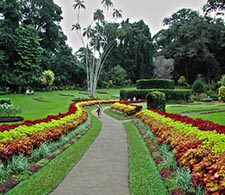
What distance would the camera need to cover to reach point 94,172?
6.75 meters

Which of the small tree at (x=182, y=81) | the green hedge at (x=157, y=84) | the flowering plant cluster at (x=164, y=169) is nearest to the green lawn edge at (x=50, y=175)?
the flowering plant cluster at (x=164, y=169)

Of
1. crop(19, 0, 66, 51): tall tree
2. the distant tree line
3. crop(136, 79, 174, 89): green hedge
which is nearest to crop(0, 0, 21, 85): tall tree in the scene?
the distant tree line

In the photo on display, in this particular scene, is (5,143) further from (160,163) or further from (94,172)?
(160,163)

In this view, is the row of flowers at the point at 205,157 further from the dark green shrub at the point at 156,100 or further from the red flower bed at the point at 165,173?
the dark green shrub at the point at 156,100

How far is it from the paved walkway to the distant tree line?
31.2 m

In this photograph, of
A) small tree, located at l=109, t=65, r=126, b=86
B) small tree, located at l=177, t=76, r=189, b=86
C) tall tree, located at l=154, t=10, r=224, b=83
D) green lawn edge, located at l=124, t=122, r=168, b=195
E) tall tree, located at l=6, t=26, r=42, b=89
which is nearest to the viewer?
green lawn edge, located at l=124, t=122, r=168, b=195

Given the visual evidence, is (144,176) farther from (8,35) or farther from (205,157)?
(8,35)

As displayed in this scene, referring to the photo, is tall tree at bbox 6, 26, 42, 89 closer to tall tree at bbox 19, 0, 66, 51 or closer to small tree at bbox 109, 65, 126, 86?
tall tree at bbox 19, 0, 66, 51

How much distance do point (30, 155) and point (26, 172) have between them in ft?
3.55

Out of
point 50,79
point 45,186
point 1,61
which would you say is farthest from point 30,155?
point 50,79

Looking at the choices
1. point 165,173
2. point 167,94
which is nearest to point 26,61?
point 167,94

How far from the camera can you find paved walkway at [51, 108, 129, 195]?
5.43 meters

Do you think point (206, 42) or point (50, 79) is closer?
point (50, 79)

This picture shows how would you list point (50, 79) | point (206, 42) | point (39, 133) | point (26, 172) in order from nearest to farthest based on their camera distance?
point (26, 172) < point (39, 133) < point (50, 79) < point (206, 42)
